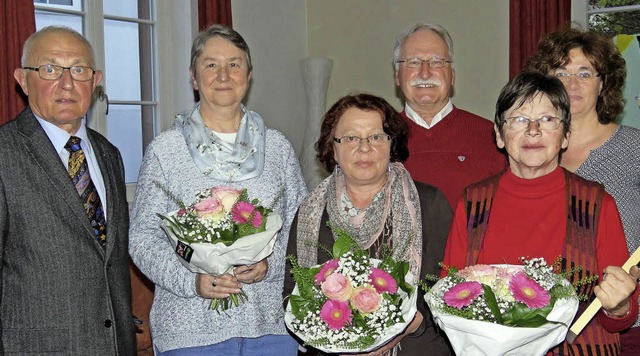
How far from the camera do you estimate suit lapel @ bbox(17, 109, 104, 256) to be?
2779 mm

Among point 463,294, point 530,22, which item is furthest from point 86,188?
point 530,22

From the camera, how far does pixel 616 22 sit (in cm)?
650

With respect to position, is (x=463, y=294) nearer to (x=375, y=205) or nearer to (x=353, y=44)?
(x=375, y=205)

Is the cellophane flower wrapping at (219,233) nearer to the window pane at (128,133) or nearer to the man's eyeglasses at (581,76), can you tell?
the man's eyeglasses at (581,76)

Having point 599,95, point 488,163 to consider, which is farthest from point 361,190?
point 599,95

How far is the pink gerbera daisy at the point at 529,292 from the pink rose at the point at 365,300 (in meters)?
0.46

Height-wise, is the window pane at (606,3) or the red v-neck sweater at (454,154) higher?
the window pane at (606,3)

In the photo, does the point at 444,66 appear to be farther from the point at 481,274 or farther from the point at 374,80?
the point at 374,80

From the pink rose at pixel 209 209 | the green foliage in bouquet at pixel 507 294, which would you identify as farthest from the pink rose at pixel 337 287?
the pink rose at pixel 209 209

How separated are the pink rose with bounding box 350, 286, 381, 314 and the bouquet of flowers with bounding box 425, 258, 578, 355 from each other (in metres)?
0.21

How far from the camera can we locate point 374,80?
747 cm

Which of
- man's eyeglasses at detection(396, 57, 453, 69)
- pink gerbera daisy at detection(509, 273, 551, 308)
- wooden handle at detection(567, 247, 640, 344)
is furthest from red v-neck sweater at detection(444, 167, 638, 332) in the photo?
man's eyeglasses at detection(396, 57, 453, 69)

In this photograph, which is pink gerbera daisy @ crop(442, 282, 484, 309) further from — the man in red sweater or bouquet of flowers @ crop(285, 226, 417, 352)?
the man in red sweater

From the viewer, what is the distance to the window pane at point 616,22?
6367 millimetres
